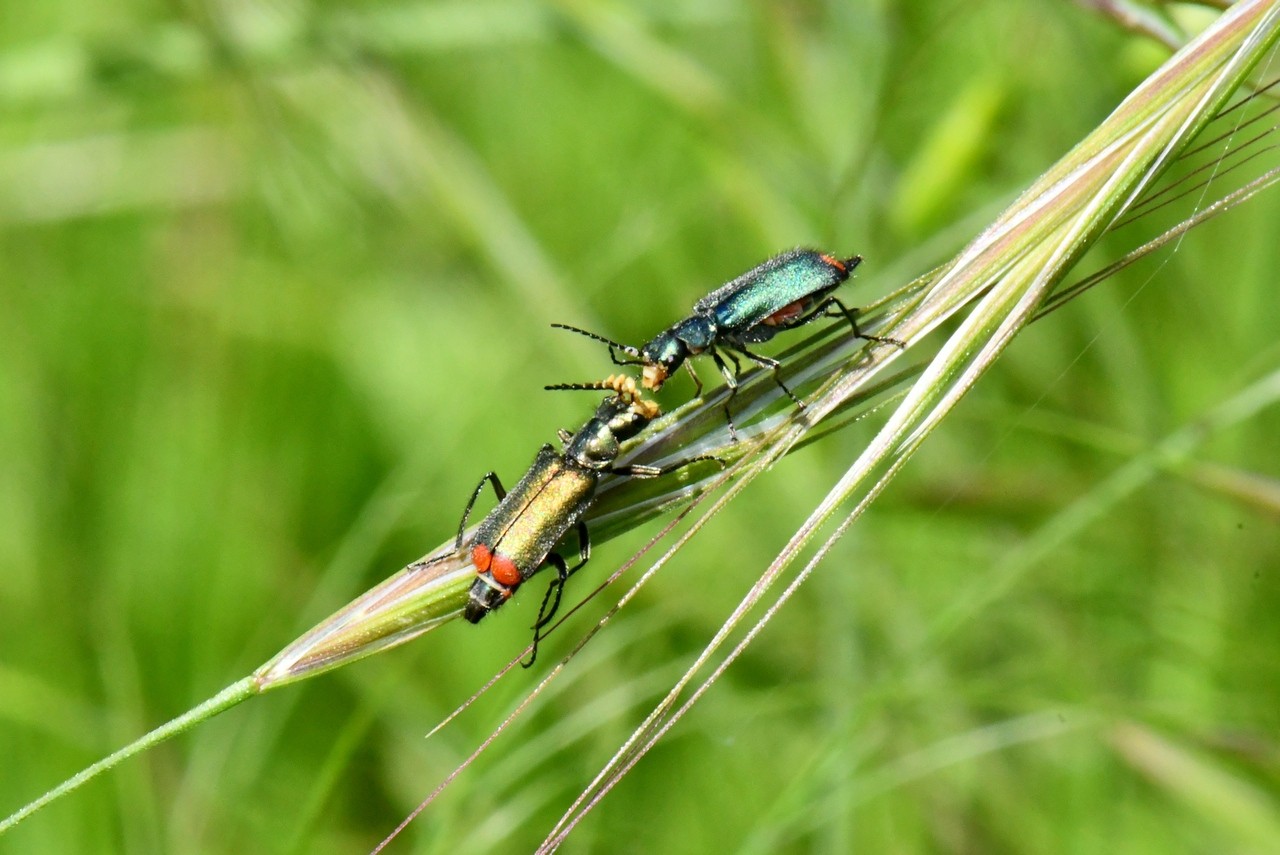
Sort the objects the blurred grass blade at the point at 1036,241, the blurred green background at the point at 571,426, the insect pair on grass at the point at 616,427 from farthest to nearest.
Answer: the blurred green background at the point at 571,426, the insect pair on grass at the point at 616,427, the blurred grass blade at the point at 1036,241

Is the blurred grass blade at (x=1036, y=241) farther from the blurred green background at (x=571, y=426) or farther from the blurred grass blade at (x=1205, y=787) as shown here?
the blurred grass blade at (x=1205, y=787)

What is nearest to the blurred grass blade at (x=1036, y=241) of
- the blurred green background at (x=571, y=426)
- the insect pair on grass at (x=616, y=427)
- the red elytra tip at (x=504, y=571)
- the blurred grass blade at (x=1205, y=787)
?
the insect pair on grass at (x=616, y=427)

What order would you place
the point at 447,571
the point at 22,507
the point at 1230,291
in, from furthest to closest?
the point at 22,507 < the point at 1230,291 < the point at 447,571

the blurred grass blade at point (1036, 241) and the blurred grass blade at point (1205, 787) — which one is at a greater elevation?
the blurred grass blade at point (1036, 241)

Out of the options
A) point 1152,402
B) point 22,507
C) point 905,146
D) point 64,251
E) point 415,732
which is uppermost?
point 64,251

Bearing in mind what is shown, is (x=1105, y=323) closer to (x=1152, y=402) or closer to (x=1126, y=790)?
(x=1152, y=402)

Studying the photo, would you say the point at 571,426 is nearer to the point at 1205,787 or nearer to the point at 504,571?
the point at 504,571

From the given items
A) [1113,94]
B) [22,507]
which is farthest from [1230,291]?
[22,507]
